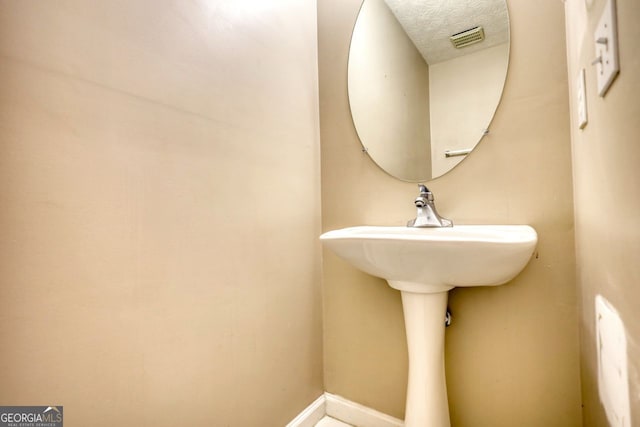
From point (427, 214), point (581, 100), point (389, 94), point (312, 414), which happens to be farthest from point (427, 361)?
point (389, 94)

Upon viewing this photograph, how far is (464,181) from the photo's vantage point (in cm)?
106

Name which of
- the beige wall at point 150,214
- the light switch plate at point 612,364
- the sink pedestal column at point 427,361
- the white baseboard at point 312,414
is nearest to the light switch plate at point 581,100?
the light switch plate at point 612,364

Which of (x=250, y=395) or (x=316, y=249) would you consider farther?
(x=316, y=249)

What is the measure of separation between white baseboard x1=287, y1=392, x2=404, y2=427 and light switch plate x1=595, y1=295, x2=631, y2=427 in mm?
755

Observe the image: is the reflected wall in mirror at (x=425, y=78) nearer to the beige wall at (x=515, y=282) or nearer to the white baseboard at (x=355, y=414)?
the beige wall at (x=515, y=282)

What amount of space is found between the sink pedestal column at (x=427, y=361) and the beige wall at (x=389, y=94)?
45cm

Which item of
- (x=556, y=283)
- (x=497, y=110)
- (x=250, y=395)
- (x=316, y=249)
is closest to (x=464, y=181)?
(x=497, y=110)

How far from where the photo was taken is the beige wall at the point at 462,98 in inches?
39.9

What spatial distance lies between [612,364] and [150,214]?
988mm

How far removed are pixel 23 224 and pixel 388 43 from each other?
1276 mm

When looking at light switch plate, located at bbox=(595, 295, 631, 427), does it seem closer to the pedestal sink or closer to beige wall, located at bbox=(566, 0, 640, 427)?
beige wall, located at bbox=(566, 0, 640, 427)

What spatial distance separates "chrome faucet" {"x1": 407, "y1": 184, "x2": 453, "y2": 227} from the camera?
1030 millimetres

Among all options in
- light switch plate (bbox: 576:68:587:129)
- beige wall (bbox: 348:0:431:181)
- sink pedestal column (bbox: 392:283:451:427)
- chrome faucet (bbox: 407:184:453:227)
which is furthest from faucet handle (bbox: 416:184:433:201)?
light switch plate (bbox: 576:68:587:129)

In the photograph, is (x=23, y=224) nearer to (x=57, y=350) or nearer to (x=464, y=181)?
(x=57, y=350)
